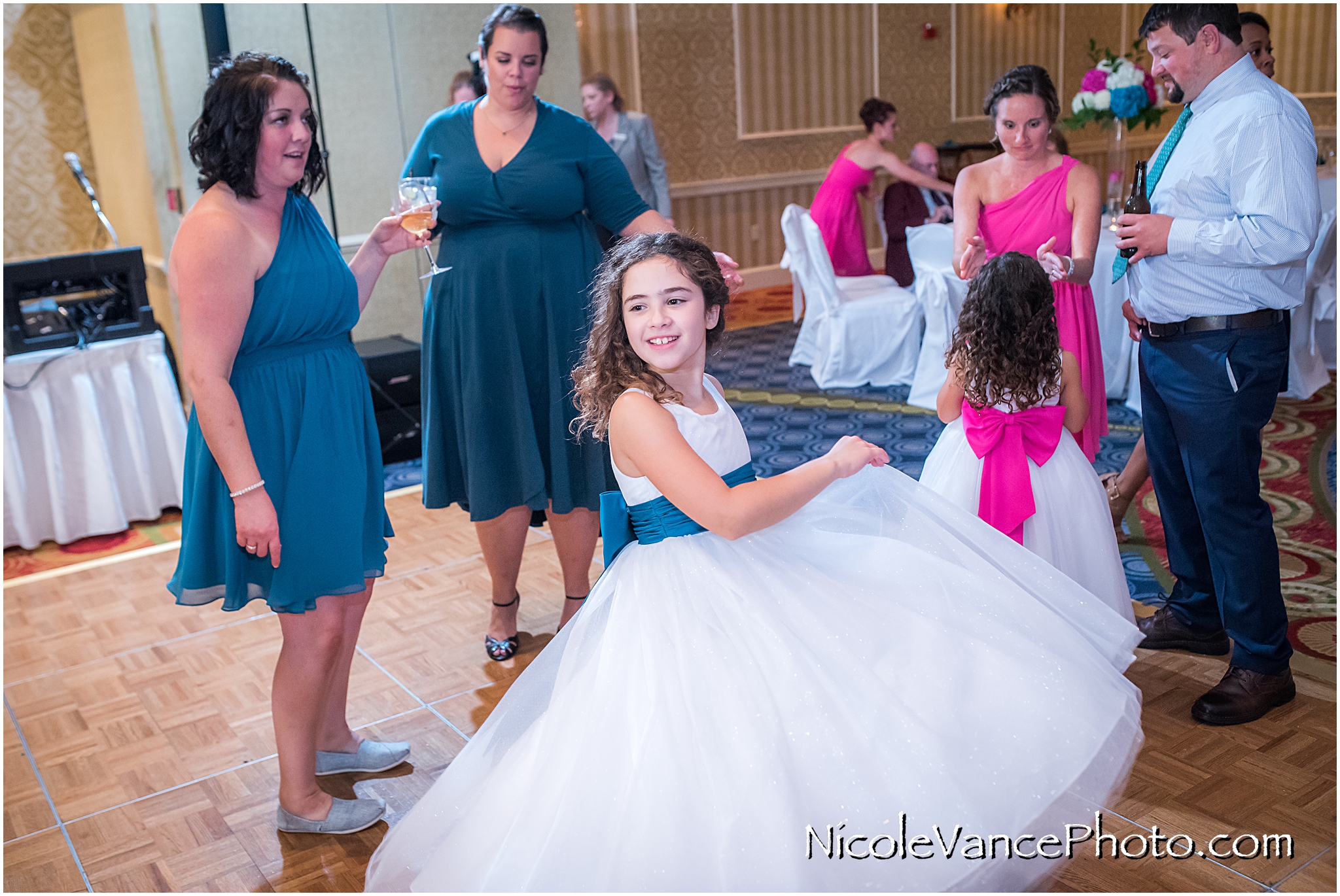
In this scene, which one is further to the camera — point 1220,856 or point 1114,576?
point 1114,576

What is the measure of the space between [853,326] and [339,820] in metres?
4.21

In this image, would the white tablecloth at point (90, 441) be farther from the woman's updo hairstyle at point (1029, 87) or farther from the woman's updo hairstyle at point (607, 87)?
the woman's updo hairstyle at point (1029, 87)

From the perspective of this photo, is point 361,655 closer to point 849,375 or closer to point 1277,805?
point 1277,805

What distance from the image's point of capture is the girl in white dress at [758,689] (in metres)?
1.57

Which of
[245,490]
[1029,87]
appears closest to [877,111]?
[1029,87]

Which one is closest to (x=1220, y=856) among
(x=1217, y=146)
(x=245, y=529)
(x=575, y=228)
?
(x=1217, y=146)

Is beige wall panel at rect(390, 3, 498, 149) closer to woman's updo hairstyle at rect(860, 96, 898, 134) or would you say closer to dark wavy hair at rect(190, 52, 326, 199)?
woman's updo hairstyle at rect(860, 96, 898, 134)

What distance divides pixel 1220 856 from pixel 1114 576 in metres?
0.71

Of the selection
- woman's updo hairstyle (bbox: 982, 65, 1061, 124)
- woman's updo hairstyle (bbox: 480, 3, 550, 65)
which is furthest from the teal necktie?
woman's updo hairstyle (bbox: 480, 3, 550, 65)

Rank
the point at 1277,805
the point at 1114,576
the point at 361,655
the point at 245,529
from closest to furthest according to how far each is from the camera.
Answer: the point at 245,529 < the point at 1277,805 < the point at 1114,576 < the point at 361,655

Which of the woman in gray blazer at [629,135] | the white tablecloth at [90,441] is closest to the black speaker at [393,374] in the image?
the white tablecloth at [90,441]

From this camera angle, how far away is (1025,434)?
252 centimetres

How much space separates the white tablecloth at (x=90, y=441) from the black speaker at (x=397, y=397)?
0.87 metres

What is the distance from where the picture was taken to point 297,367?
2.09 metres
